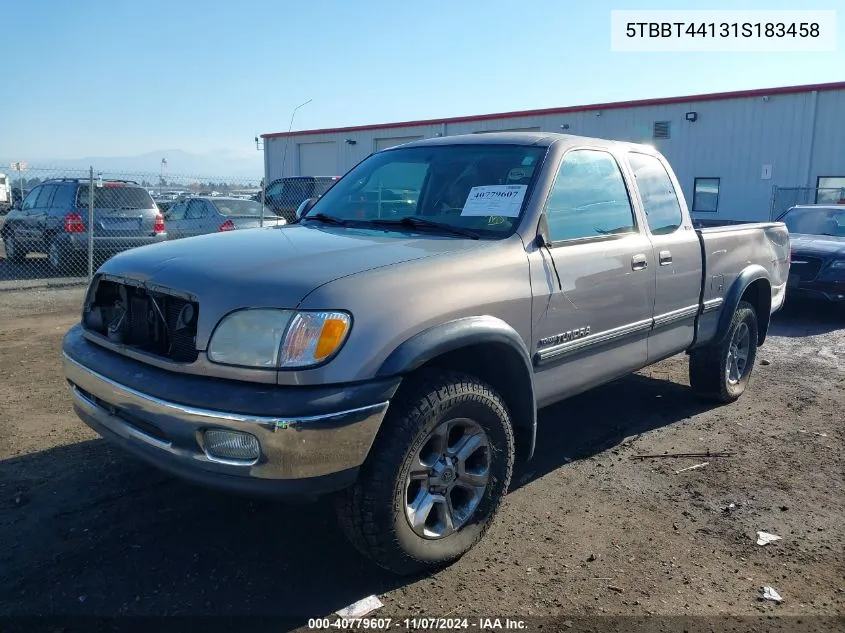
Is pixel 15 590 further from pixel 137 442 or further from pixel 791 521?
pixel 791 521

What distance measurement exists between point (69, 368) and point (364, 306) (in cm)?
159

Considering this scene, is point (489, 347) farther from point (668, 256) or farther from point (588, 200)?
point (668, 256)

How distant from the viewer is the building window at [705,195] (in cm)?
2045

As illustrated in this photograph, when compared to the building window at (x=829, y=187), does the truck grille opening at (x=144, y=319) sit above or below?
below

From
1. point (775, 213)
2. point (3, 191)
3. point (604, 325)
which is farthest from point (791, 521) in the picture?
point (3, 191)

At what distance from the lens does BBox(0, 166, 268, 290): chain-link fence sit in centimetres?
1198

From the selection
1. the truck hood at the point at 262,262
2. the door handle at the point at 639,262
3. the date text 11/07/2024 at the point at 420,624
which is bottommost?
the date text 11/07/2024 at the point at 420,624

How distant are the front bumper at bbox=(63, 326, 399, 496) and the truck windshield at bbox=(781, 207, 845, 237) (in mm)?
9848

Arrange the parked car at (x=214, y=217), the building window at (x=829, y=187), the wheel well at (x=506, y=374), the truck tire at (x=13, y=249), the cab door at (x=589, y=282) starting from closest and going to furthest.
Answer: the wheel well at (x=506, y=374), the cab door at (x=589, y=282), the parked car at (x=214, y=217), the truck tire at (x=13, y=249), the building window at (x=829, y=187)

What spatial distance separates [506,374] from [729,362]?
9.88ft

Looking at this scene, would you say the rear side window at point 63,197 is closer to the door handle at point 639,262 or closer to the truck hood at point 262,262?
the truck hood at point 262,262

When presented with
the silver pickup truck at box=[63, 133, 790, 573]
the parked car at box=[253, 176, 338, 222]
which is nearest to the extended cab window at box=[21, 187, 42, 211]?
the parked car at box=[253, 176, 338, 222]

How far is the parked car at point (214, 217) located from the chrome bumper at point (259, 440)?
10.2 metres

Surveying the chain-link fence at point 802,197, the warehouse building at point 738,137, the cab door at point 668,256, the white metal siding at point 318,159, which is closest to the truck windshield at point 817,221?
the warehouse building at point 738,137
